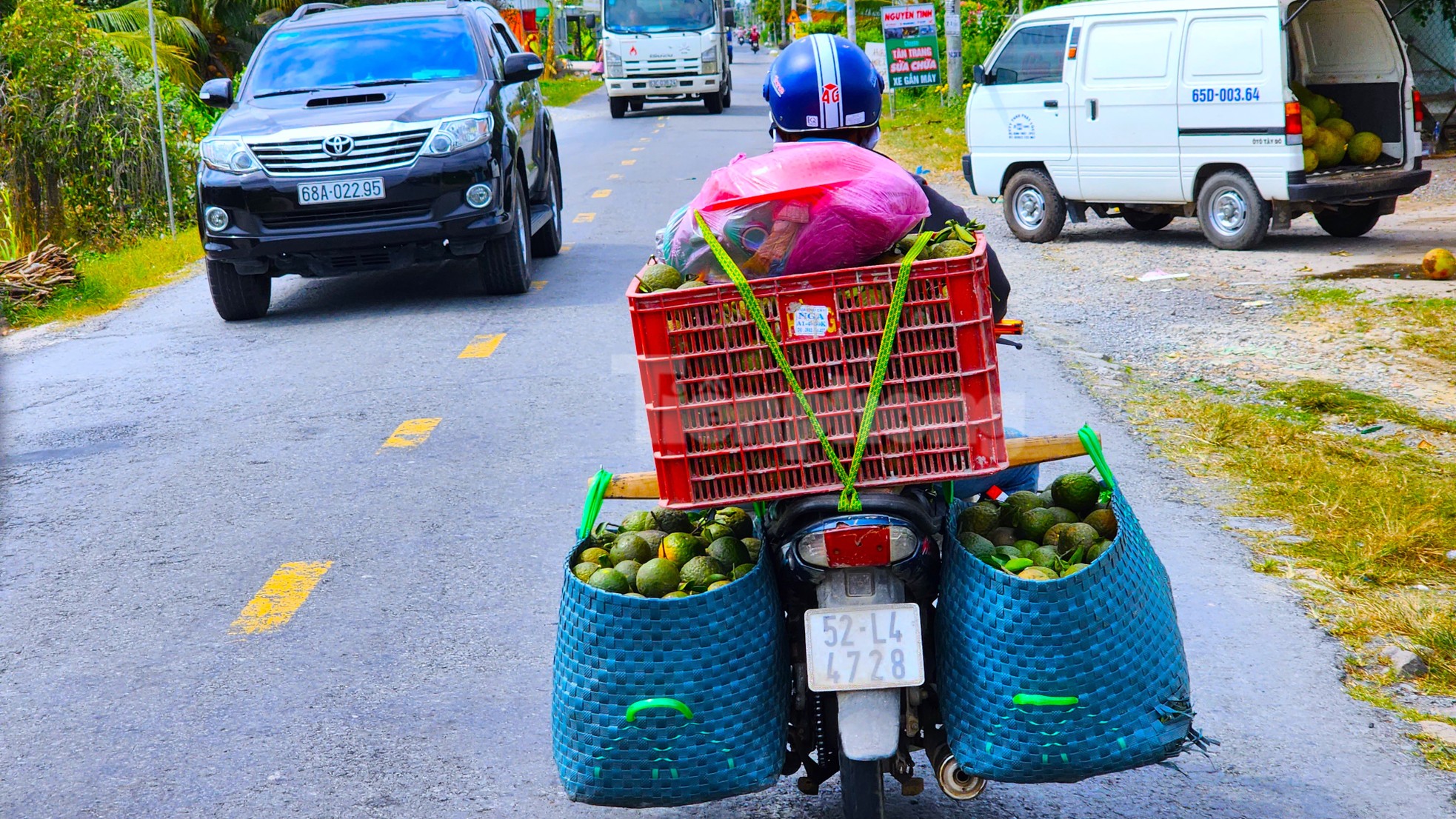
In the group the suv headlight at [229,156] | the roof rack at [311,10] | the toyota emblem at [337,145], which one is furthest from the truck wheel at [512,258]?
the roof rack at [311,10]

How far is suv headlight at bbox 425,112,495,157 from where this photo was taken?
9867 millimetres

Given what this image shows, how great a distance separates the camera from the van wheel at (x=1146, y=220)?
13703mm

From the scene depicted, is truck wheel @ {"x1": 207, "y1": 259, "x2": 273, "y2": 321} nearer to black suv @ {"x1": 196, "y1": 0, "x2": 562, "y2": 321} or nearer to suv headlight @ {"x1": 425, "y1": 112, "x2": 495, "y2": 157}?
black suv @ {"x1": 196, "y1": 0, "x2": 562, "y2": 321}

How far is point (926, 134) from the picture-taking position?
82.3 feet

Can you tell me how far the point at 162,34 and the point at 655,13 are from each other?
466 inches

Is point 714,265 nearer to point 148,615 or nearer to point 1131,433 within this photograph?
point 148,615

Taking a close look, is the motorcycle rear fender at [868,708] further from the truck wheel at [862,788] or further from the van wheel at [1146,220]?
the van wheel at [1146,220]

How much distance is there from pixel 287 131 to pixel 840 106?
7.06 meters

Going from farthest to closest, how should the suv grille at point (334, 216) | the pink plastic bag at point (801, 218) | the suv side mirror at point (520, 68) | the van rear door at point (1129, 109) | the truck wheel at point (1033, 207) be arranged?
the truck wheel at point (1033, 207)
the van rear door at point (1129, 109)
the suv side mirror at point (520, 68)
the suv grille at point (334, 216)
the pink plastic bag at point (801, 218)

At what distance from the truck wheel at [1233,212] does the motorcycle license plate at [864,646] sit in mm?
9897

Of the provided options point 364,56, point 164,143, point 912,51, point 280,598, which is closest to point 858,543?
point 280,598

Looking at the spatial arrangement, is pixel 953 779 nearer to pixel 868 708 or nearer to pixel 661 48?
pixel 868 708

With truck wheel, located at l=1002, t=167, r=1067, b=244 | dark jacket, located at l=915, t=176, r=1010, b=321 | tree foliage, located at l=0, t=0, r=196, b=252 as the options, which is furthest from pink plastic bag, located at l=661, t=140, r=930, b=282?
tree foliage, located at l=0, t=0, r=196, b=252

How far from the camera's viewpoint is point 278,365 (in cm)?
880
